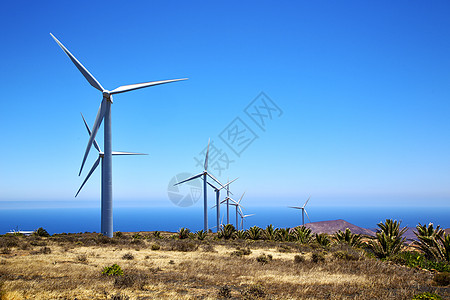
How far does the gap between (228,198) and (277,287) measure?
5713 cm

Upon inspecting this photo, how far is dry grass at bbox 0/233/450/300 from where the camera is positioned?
432 inches

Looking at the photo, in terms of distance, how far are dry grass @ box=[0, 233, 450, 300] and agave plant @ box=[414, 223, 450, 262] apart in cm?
735

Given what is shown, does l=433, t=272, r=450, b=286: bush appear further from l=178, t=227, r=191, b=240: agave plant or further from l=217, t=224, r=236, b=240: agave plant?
l=178, t=227, r=191, b=240: agave plant

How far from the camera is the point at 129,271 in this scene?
Result: 15.8m

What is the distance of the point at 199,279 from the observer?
14086 millimetres

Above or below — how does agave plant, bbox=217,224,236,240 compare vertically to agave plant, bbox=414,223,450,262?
below

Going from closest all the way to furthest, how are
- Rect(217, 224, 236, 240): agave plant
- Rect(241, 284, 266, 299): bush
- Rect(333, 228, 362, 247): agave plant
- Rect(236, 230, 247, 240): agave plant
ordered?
Rect(241, 284, 266, 299): bush
Rect(333, 228, 362, 247): agave plant
Rect(236, 230, 247, 240): agave plant
Rect(217, 224, 236, 240): agave plant

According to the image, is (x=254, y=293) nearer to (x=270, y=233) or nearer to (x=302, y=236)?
(x=302, y=236)

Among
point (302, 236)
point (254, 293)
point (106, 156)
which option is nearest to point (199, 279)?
point (254, 293)

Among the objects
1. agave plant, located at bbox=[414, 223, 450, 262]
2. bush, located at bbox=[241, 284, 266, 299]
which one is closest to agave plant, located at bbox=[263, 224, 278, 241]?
agave plant, located at bbox=[414, 223, 450, 262]

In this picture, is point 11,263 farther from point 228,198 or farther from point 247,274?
point 228,198

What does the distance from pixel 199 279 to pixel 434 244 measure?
66.0 ft

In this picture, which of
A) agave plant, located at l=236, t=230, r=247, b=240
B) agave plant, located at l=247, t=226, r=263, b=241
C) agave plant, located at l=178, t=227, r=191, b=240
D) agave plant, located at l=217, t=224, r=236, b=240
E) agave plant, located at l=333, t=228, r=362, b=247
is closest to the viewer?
agave plant, located at l=333, t=228, r=362, b=247

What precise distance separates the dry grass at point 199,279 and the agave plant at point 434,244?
7.35m
